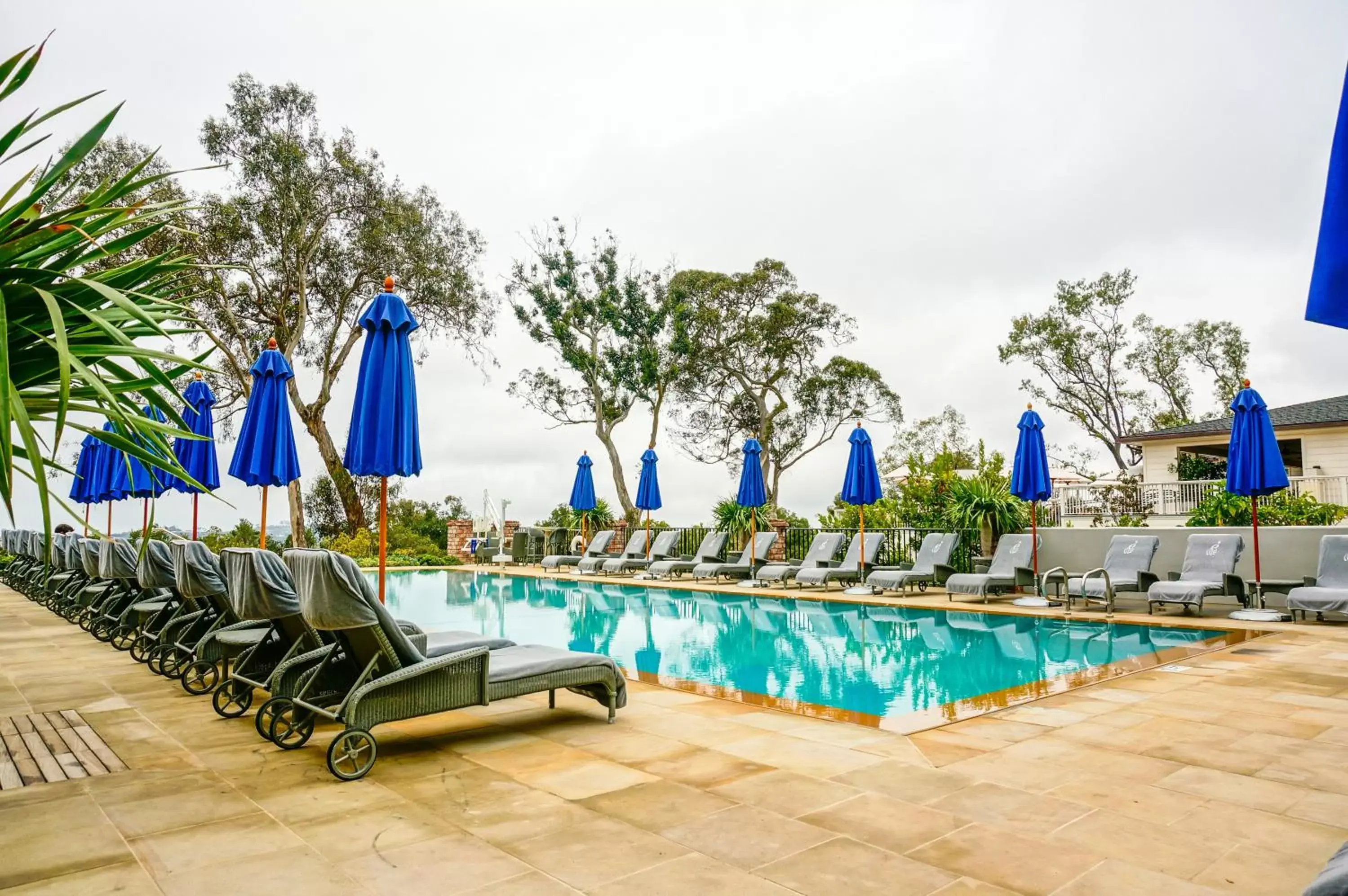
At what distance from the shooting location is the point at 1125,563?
11055mm

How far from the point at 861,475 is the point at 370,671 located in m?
11.1

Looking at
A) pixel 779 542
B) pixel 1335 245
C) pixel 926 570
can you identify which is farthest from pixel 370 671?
pixel 779 542

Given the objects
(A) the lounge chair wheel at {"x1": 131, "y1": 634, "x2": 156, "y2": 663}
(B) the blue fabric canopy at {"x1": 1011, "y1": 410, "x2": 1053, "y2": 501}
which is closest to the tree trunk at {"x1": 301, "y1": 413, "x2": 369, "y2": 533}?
(A) the lounge chair wheel at {"x1": 131, "y1": 634, "x2": 156, "y2": 663}

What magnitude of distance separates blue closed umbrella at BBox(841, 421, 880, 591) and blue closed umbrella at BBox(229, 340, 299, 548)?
9.01m

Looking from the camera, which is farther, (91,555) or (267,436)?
(91,555)

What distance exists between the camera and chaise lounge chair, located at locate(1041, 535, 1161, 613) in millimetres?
10312

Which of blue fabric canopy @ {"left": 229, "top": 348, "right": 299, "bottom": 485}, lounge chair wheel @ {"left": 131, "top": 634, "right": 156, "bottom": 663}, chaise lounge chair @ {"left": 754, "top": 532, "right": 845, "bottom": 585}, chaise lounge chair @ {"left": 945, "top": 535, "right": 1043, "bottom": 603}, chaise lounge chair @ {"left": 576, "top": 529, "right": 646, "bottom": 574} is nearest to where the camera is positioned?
lounge chair wheel @ {"left": 131, "top": 634, "right": 156, "bottom": 663}

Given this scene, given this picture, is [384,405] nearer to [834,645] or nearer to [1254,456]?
[834,645]

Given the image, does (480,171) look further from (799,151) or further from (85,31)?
(85,31)

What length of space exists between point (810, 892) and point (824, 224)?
81.4ft

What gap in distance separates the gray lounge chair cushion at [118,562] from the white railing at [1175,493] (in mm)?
18646

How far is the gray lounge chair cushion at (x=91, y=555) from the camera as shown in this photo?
820 centimetres

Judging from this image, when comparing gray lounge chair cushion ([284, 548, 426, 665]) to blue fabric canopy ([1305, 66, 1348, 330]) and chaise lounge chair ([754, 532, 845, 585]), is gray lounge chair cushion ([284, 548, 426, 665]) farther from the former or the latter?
chaise lounge chair ([754, 532, 845, 585])

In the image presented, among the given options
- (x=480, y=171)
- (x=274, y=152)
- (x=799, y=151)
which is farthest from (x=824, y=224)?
(x=274, y=152)
